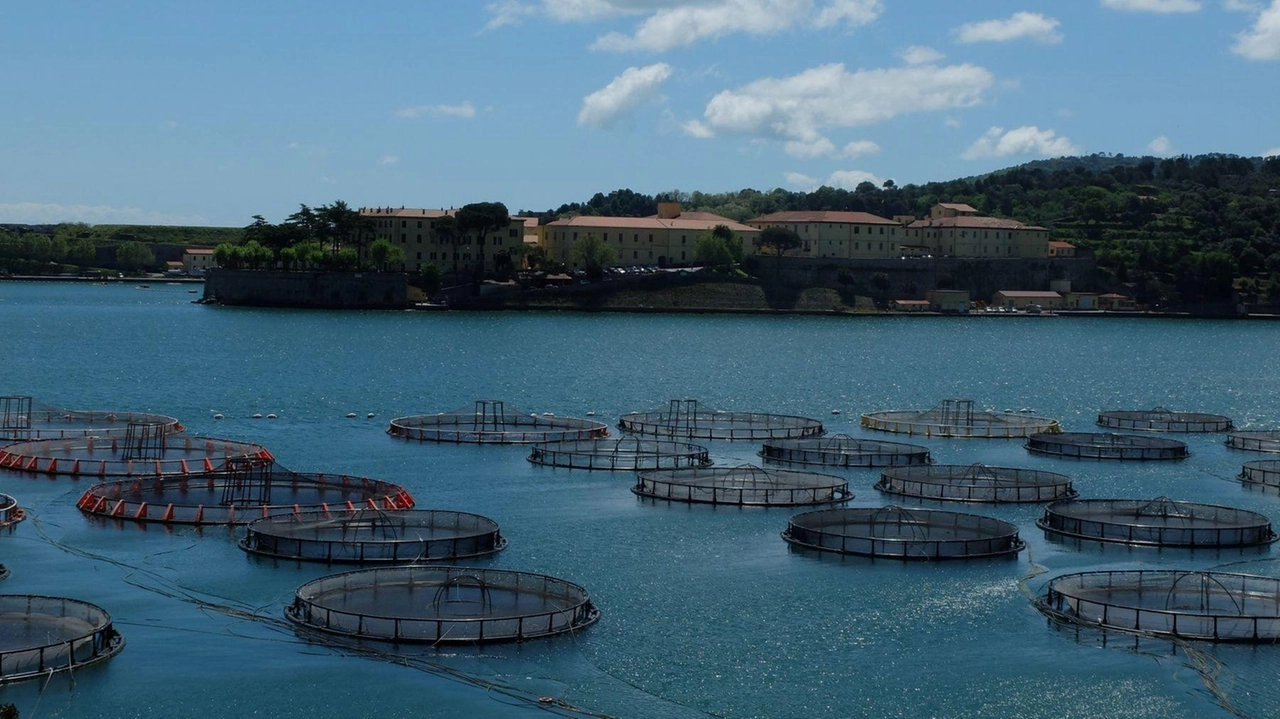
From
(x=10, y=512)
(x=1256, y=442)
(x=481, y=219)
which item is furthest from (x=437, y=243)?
(x=10, y=512)

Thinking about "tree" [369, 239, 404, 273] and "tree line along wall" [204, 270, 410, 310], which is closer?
"tree line along wall" [204, 270, 410, 310]

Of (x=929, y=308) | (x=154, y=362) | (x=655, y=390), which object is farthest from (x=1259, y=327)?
(x=154, y=362)

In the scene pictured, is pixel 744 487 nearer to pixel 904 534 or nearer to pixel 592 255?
pixel 904 534

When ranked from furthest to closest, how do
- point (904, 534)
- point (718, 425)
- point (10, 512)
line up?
point (718, 425) < point (904, 534) < point (10, 512)

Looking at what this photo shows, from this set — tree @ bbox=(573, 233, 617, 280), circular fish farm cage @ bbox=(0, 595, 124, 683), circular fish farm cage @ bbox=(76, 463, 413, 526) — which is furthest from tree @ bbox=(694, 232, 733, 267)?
circular fish farm cage @ bbox=(0, 595, 124, 683)

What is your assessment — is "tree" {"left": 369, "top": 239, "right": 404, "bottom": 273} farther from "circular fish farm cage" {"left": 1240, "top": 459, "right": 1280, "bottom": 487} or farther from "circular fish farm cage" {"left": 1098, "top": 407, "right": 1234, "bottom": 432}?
"circular fish farm cage" {"left": 1240, "top": 459, "right": 1280, "bottom": 487}

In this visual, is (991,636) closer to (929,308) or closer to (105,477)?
(105,477)
